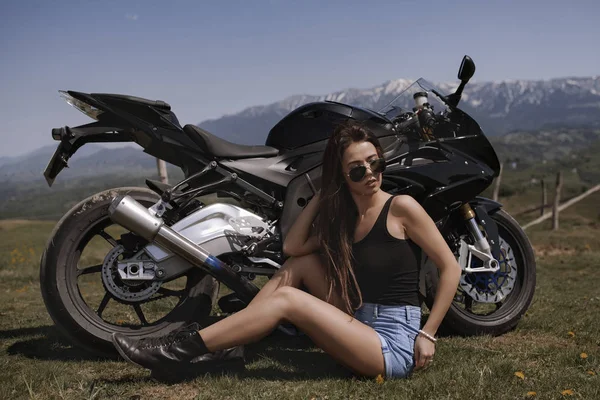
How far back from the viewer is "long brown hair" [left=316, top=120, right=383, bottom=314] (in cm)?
336

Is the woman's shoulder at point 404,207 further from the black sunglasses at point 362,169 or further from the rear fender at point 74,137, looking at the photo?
the rear fender at point 74,137

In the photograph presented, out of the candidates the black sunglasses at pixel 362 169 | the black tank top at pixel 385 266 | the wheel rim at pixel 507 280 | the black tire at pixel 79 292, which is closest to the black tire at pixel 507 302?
the wheel rim at pixel 507 280

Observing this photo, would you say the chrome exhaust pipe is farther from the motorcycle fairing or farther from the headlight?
the motorcycle fairing

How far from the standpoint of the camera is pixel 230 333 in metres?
3.22

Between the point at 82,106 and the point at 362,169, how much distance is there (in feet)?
7.09

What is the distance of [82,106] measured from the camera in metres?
3.99

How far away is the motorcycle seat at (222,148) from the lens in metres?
3.93

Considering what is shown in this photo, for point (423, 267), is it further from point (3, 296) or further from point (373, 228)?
point (3, 296)

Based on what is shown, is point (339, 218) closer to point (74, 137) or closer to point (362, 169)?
point (362, 169)

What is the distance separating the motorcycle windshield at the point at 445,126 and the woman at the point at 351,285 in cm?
99

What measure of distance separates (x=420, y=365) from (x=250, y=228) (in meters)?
1.52

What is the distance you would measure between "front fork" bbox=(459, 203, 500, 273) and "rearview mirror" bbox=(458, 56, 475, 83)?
1070 millimetres

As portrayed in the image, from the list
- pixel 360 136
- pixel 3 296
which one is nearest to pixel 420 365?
pixel 360 136

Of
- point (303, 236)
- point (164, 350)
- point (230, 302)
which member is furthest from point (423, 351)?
point (230, 302)
